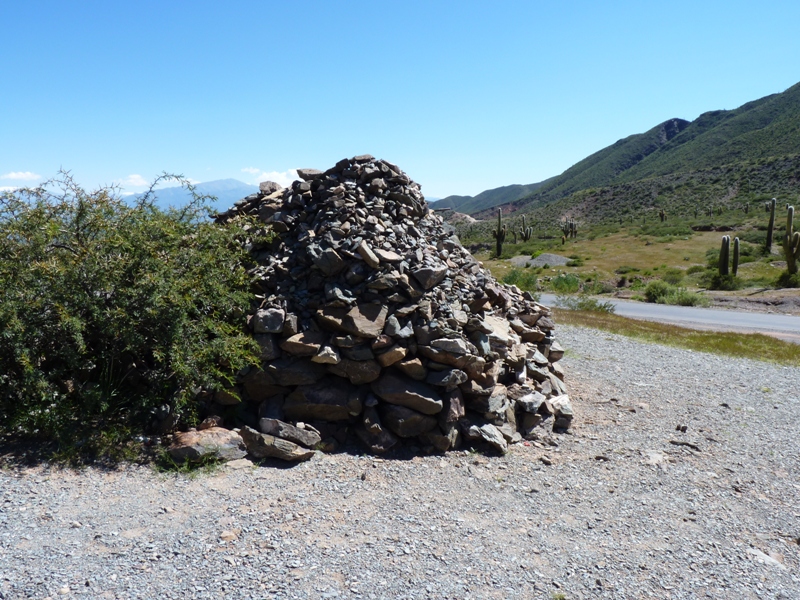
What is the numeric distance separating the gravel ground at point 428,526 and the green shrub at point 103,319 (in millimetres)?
933

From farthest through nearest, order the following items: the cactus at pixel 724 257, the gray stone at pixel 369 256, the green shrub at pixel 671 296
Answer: the cactus at pixel 724 257 < the green shrub at pixel 671 296 < the gray stone at pixel 369 256

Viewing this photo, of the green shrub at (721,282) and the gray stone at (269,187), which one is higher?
the gray stone at (269,187)

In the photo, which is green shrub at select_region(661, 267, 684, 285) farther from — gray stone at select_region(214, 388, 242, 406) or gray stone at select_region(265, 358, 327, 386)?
gray stone at select_region(214, 388, 242, 406)

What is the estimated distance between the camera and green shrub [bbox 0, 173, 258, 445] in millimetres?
6395

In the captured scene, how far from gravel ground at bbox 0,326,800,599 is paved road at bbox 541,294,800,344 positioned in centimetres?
1466

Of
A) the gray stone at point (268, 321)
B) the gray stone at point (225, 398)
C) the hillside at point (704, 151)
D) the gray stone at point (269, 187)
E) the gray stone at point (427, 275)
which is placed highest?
the hillside at point (704, 151)

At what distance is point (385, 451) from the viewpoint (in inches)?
276

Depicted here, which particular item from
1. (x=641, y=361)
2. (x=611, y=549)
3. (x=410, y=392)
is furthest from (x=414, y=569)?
(x=641, y=361)

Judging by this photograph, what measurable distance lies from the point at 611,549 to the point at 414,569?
6.10 ft

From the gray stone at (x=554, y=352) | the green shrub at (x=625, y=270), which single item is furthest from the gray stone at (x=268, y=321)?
the green shrub at (x=625, y=270)

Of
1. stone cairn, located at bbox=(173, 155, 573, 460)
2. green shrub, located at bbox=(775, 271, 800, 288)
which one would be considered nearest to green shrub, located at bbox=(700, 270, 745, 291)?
green shrub, located at bbox=(775, 271, 800, 288)

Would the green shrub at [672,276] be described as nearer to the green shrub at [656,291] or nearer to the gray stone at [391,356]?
the green shrub at [656,291]

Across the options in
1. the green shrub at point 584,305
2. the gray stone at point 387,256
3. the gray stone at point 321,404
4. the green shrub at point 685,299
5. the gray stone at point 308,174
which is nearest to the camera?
the gray stone at point 321,404

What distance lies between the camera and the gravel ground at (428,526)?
458cm
